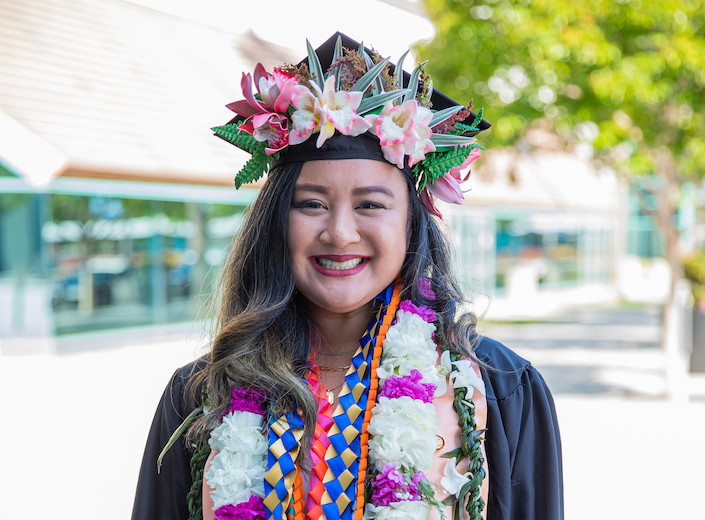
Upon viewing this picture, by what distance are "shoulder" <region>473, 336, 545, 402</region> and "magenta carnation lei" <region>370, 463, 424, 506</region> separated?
0.29 meters

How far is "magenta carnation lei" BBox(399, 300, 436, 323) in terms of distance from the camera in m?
→ 2.11

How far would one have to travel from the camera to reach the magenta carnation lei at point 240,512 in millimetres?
1883

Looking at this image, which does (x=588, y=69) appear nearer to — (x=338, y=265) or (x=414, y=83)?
(x=414, y=83)

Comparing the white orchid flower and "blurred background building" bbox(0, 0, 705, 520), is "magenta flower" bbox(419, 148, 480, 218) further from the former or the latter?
"blurred background building" bbox(0, 0, 705, 520)

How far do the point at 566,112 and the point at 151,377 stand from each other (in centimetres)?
627

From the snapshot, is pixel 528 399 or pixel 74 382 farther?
pixel 74 382

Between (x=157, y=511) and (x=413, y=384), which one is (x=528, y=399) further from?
(x=157, y=511)

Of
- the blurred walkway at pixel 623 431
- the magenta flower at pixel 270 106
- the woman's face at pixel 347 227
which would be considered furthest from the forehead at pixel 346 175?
the blurred walkway at pixel 623 431

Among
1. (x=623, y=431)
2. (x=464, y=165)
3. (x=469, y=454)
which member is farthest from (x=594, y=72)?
(x=469, y=454)

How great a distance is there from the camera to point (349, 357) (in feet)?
6.98

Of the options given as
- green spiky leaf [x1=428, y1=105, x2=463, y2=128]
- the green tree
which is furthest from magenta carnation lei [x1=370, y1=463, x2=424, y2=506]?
the green tree

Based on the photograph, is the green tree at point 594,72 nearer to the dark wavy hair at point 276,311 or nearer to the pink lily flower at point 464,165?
the pink lily flower at point 464,165

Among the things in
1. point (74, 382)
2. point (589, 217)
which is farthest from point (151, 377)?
point (589, 217)

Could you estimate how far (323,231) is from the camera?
74.4 inches
